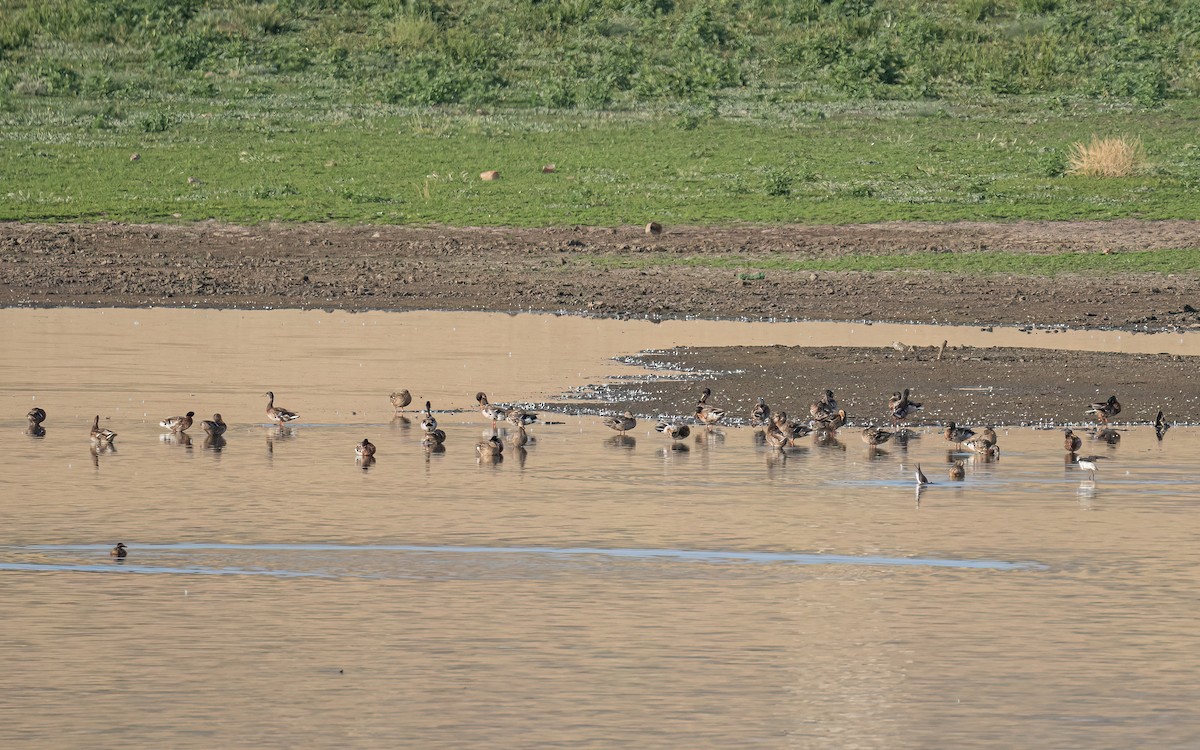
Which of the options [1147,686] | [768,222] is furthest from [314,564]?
[768,222]

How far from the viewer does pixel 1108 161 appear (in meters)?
33.1

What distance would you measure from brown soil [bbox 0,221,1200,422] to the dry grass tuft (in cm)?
423

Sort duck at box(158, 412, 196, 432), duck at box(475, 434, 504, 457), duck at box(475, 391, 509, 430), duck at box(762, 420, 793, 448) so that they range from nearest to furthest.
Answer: duck at box(475, 434, 504, 457) → duck at box(762, 420, 793, 448) → duck at box(158, 412, 196, 432) → duck at box(475, 391, 509, 430)

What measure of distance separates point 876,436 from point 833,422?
1.82 feet

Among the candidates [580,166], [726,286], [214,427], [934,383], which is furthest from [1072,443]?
[580,166]

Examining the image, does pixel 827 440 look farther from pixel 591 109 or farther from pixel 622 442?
pixel 591 109

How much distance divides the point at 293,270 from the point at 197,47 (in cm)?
2156

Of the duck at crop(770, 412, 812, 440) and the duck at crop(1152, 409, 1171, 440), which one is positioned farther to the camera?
the duck at crop(1152, 409, 1171, 440)

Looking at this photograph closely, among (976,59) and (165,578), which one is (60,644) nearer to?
(165,578)

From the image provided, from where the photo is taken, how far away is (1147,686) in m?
8.51

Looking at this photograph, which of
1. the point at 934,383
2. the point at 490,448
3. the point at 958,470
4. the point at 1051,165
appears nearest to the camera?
the point at 958,470

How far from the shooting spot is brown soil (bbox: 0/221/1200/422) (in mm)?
18172

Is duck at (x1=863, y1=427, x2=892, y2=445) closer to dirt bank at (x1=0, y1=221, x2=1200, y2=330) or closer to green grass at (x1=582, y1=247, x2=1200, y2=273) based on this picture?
dirt bank at (x1=0, y1=221, x2=1200, y2=330)

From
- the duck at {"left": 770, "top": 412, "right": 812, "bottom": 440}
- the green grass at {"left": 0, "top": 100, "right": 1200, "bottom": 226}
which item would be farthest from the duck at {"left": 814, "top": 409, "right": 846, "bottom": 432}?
the green grass at {"left": 0, "top": 100, "right": 1200, "bottom": 226}
